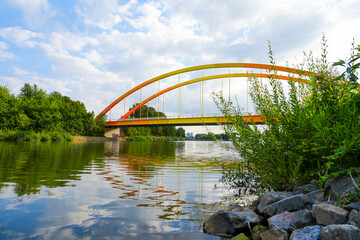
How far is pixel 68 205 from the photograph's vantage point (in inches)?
157

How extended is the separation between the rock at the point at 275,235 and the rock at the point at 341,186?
1.01 metres

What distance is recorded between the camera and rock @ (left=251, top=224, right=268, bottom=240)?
290cm

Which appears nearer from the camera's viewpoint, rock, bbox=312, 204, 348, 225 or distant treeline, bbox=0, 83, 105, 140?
rock, bbox=312, 204, 348, 225

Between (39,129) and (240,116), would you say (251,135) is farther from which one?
(39,129)

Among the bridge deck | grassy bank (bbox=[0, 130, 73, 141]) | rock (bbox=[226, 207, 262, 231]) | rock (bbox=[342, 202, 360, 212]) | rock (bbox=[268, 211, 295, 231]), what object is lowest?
rock (bbox=[226, 207, 262, 231])

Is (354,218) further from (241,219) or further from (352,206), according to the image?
(241,219)

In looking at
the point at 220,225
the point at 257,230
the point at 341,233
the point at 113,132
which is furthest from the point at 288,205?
the point at 113,132

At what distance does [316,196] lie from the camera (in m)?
3.40

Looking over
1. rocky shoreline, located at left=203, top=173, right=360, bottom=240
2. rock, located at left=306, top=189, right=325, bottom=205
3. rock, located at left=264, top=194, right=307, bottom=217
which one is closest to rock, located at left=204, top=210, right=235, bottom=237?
rocky shoreline, located at left=203, top=173, right=360, bottom=240

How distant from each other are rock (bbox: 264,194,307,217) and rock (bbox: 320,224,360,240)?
103 cm

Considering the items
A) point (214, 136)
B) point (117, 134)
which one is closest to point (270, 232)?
point (214, 136)

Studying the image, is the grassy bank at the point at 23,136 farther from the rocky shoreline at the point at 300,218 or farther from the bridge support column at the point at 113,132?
the rocky shoreline at the point at 300,218

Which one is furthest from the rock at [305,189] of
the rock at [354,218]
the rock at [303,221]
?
the rock at [354,218]

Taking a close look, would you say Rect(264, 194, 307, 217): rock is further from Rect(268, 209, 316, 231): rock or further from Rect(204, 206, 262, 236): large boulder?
Rect(268, 209, 316, 231): rock
